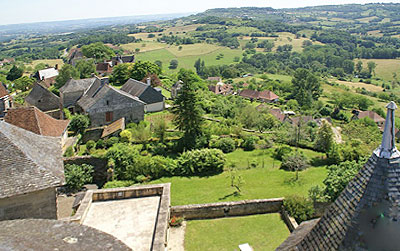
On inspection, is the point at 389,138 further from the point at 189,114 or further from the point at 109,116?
the point at 109,116

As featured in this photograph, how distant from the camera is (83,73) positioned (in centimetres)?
6512

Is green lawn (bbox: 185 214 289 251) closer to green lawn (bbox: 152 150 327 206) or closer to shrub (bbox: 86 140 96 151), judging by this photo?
green lawn (bbox: 152 150 327 206)

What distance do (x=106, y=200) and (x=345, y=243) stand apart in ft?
44.8

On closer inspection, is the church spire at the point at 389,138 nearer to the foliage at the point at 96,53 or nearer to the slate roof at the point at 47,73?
the slate roof at the point at 47,73

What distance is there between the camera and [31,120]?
2788 centimetres

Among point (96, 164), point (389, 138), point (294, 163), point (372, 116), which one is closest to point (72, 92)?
point (96, 164)

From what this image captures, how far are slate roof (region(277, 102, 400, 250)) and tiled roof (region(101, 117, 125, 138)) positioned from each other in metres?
32.0

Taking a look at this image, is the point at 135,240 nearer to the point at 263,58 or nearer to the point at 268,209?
the point at 268,209

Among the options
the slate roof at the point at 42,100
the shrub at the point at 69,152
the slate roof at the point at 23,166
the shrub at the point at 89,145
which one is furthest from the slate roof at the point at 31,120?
the slate roof at the point at 42,100

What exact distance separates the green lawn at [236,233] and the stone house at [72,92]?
34587 mm

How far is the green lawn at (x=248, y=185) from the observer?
852 inches

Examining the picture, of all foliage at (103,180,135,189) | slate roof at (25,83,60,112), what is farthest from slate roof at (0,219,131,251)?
slate roof at (25,83,60,112)

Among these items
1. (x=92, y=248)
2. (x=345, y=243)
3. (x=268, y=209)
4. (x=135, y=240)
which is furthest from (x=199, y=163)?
(x=345, y=243)

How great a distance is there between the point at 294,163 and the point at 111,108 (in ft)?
76.5
